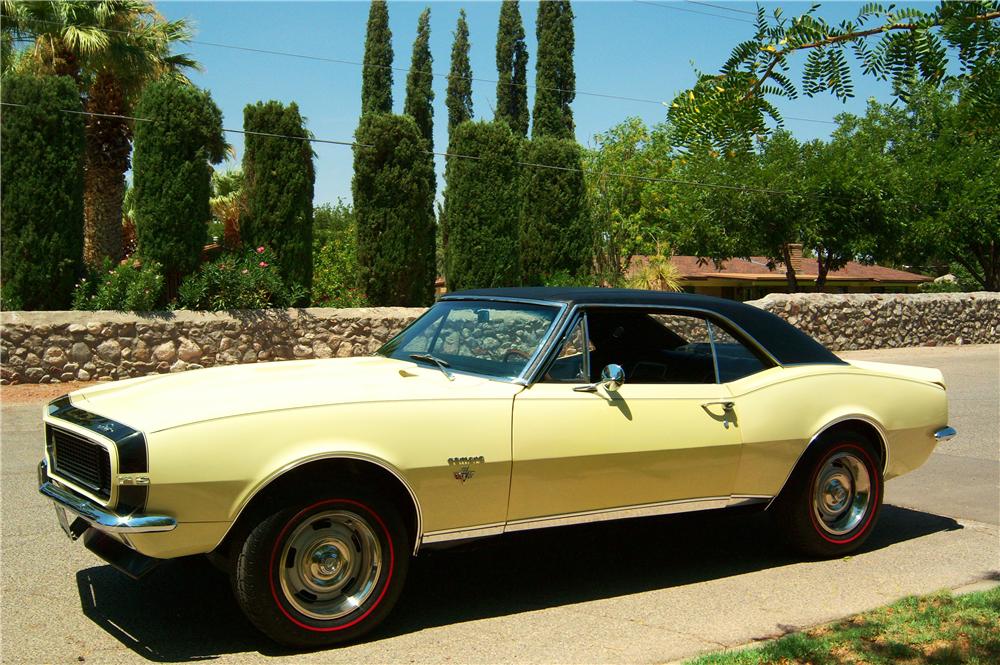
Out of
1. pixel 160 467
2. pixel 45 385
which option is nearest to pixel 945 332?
pixel 45 385

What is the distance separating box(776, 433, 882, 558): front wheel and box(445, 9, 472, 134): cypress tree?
47680 millimetres

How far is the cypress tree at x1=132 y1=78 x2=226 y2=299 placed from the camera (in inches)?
606

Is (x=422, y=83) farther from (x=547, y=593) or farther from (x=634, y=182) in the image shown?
(x=547, y=593)

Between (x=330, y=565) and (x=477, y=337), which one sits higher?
(x=477, y=337)

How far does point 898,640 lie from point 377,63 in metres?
46.4

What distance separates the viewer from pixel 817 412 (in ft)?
18.8

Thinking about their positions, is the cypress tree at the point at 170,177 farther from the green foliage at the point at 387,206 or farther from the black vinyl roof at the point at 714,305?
the black vinyl roof at the point at 714,305

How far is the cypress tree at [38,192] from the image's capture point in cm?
1439

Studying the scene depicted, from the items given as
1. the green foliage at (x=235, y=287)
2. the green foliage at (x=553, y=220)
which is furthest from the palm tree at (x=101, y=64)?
the green foliage at (x=553, y=220)

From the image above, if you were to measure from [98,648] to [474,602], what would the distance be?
1.84 metres

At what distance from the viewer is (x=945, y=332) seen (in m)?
25.0

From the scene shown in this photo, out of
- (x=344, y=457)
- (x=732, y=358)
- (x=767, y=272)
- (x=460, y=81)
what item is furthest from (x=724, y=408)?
(x=460, y=81)

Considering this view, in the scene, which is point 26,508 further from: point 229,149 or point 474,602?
point 229,149

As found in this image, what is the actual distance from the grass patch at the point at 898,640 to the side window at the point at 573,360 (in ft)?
5.16
